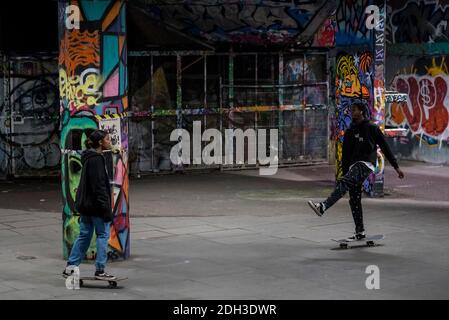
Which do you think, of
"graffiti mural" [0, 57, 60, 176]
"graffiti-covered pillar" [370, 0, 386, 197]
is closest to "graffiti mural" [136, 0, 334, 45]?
"graffiti mural" [0, 57, 60, 176]

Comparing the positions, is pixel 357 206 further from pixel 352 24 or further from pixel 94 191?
pixel 352 24

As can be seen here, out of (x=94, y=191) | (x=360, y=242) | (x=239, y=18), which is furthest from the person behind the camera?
(x=239, y=18)

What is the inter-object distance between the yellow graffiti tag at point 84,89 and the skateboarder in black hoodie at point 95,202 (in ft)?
3.39

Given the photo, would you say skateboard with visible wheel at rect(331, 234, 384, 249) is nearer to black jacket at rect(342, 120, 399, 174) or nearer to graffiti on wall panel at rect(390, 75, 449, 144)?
black jacket at rect(342, 120, 399, 174)

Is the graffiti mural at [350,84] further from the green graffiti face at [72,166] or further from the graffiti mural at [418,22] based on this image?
the green graffiti face at [72,166]

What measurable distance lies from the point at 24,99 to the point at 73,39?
7827mm

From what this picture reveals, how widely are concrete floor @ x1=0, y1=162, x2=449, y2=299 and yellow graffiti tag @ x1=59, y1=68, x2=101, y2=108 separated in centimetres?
189

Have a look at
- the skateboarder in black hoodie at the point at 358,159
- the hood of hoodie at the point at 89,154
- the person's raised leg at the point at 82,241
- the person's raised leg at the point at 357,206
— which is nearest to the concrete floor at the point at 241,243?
the person's raised leg at the point at 82,241

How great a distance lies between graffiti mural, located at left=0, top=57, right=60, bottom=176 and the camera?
17984 millimetres

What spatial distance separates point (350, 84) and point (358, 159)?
493 cm

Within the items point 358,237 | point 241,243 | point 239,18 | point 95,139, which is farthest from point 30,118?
point 95,139

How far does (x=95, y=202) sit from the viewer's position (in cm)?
941

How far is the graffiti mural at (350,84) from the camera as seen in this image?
1605 cm
